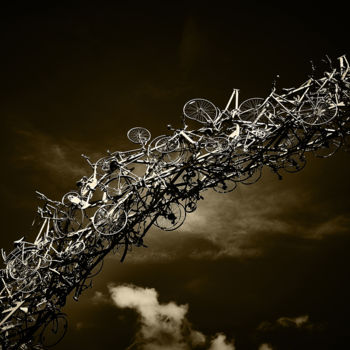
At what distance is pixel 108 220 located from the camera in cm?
416

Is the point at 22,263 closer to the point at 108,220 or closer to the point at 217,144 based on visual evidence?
the point at 108,220

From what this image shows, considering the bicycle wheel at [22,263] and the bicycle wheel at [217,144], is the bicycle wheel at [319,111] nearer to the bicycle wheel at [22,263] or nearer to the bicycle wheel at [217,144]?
the bicycle wheel at [217,144]

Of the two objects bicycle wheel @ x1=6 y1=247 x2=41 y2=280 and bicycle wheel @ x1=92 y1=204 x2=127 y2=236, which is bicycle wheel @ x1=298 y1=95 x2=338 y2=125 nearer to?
bicycle wheel @ x1=92 y1=204 x2=127 y2=236

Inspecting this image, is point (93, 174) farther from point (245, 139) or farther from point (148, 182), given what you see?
point (245, 139)

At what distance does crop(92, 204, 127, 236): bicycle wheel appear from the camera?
416 cm

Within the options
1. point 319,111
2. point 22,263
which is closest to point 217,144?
point 319,111

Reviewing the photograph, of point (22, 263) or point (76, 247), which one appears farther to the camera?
point (22, 263)

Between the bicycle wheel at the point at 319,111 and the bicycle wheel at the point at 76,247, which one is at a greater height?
the bicycle wheel at the point at 319,111

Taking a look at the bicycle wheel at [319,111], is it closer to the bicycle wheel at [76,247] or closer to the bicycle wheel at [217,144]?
the bicycle wheel at [217,144]

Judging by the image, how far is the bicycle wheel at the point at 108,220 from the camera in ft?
13.6

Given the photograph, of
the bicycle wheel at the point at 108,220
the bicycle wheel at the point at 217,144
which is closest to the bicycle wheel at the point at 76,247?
the bicycle wheel at the point at 108,220

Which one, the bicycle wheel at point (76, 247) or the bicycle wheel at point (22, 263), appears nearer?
the bicycle wheel at point (76, 247)

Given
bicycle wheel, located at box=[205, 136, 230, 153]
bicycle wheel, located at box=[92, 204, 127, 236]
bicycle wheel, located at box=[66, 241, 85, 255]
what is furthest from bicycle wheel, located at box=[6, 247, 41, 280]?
bicycle wheel, located at box=[205, 136, 230, 153]

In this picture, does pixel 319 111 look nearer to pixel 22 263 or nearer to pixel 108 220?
pixel 108 220
